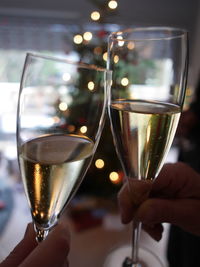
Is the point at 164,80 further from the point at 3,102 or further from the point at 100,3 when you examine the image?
the point at 3,102

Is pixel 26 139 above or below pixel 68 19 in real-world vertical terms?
below

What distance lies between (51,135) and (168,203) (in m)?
0.32

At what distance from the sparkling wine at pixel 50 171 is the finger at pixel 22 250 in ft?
0.09

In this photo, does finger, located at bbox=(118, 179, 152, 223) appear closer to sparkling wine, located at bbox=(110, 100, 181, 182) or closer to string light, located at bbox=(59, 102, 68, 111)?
sparkling wine, located at bbox=(110, 100, 181, 182)

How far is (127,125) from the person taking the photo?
435 millimetres

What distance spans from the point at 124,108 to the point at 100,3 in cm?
97

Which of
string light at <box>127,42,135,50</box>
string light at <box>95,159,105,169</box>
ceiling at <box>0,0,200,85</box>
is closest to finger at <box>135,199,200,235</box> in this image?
string light at <box>127,42,135,50</box>

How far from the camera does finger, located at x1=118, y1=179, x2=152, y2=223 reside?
487 mm

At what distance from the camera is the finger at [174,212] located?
1.80 feet

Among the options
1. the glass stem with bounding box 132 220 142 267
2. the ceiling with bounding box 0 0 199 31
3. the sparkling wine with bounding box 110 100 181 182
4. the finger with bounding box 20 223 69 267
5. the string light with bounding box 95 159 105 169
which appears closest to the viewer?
the finger with bounding box 20 223 69 267

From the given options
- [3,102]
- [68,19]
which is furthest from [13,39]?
[3,102]

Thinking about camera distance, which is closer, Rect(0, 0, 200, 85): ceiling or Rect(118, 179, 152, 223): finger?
Rect(118, 179, 152, 223): finger

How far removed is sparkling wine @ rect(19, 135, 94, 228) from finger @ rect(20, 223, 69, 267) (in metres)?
0.05

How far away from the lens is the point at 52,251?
1.07 ft
